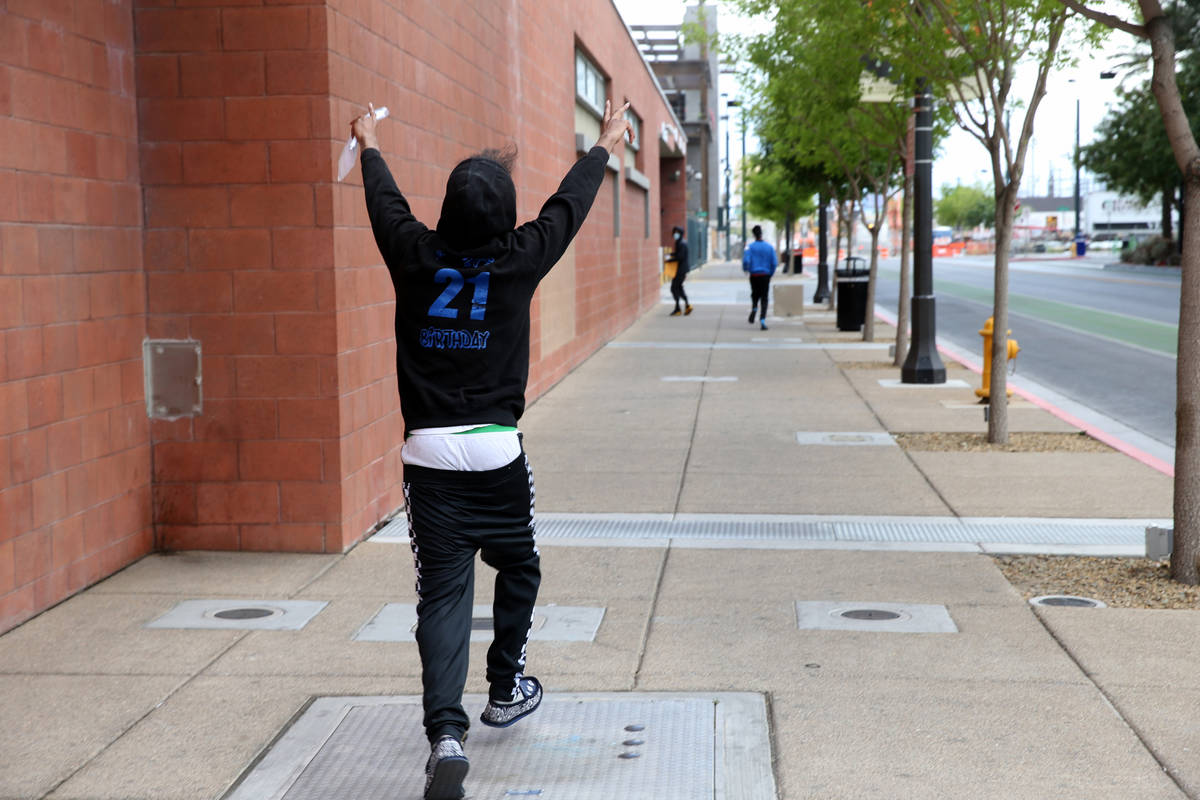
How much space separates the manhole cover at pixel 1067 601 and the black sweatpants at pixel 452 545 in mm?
2882

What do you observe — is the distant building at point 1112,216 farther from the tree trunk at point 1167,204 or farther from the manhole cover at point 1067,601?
the manhole cover at point 1067,601

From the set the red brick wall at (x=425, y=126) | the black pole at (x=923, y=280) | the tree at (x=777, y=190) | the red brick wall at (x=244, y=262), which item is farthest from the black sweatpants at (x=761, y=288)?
the red brick wall at (x=244, y=262)

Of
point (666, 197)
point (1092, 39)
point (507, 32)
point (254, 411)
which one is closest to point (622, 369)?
point (507, 32)

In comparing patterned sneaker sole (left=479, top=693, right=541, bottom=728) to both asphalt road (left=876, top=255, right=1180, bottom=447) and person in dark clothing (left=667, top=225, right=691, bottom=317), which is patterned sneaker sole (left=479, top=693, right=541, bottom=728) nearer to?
asphalt road (left=876, top=255, right=1180, bottom=447)

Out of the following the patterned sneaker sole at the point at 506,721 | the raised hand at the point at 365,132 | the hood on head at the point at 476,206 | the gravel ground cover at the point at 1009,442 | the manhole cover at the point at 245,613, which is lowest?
the manhole cover at the point at 245,613

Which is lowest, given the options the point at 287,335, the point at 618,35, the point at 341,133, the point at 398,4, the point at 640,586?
the point at 640,586

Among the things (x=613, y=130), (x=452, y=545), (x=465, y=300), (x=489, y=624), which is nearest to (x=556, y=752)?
(x=452, y=545)

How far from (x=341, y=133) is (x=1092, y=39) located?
253 inches

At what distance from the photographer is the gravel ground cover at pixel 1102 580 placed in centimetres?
607

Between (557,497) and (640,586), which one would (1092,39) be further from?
(640,586)

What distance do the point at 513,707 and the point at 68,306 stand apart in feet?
10.1

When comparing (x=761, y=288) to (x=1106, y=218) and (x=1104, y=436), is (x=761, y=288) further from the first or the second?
(x=1106, y=218)

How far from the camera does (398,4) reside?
26.9 feet

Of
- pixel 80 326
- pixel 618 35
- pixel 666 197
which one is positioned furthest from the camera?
pixel 666 197
